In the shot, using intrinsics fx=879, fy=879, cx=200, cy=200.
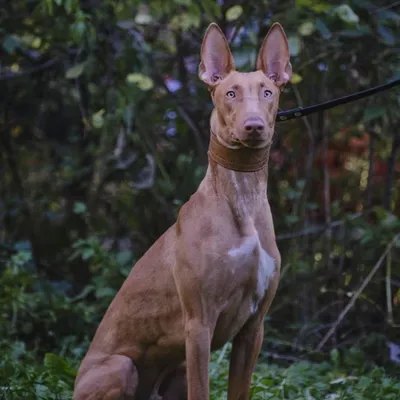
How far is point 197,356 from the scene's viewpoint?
327 cm

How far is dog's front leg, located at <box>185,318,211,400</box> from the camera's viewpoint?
326cm

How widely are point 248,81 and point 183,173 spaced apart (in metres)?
2.91

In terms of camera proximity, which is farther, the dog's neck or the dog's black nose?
the dog's neck

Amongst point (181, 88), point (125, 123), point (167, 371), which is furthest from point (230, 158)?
point (181, 88)

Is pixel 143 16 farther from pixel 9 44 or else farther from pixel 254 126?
pixel 254 126

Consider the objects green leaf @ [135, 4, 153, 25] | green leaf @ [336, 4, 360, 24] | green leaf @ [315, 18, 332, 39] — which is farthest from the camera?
green leaf @ [135, 4, 153, 25]

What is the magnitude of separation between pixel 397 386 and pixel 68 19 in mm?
3133

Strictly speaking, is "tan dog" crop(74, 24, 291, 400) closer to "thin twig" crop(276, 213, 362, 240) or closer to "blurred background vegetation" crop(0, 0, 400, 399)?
"blurred background vegetation" crop(0, 0, 400, 399)

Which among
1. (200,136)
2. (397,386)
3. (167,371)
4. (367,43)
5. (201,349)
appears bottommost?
(397,386)

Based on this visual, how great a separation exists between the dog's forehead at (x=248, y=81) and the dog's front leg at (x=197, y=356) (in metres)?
0.88

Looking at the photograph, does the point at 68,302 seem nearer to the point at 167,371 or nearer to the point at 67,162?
the point at 67,162

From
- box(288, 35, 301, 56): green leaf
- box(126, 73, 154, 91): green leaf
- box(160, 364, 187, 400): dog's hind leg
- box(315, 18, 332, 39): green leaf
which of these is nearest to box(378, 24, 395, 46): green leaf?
box(315, 18, 332, 39): green leaf

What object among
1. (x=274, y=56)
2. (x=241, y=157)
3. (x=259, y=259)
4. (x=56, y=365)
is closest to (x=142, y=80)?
(x=56, y=365)

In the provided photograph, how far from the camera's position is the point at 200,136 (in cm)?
598
